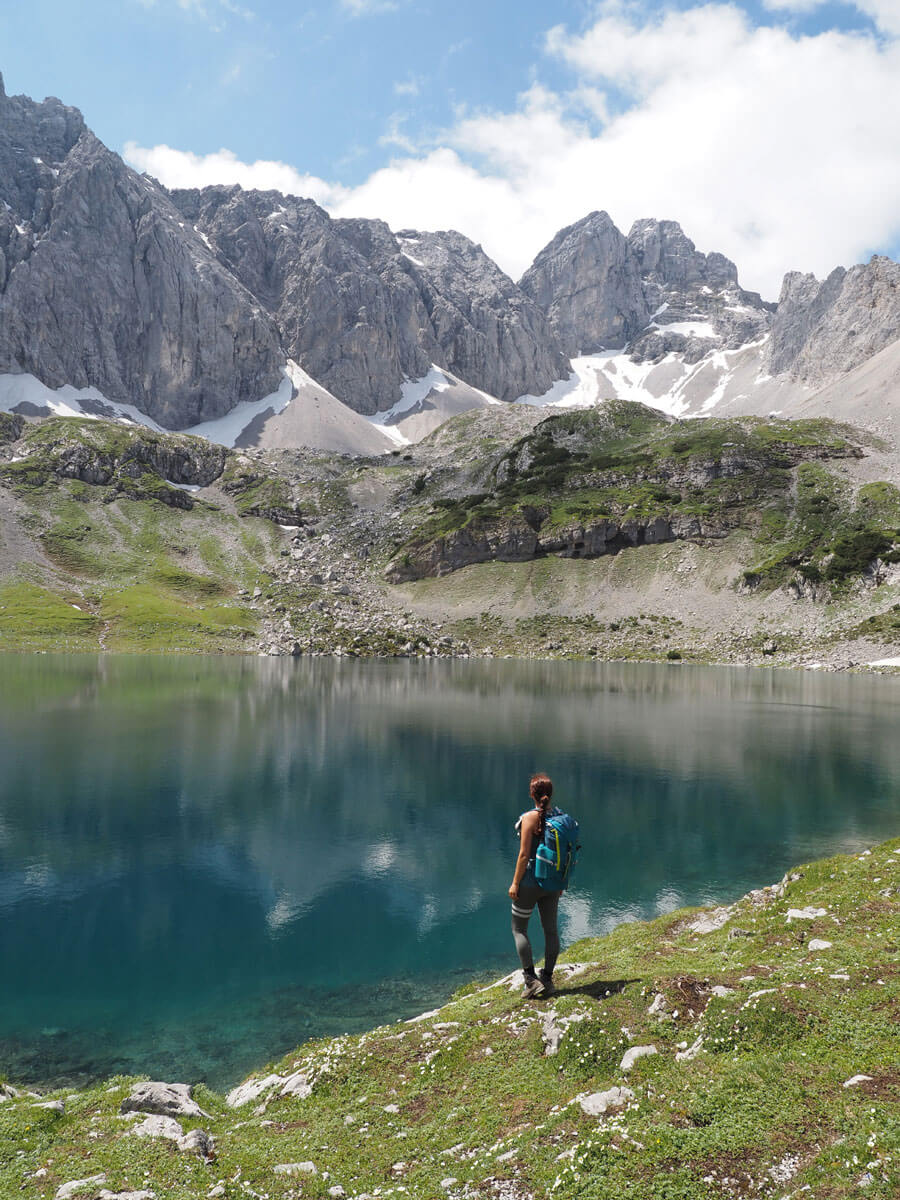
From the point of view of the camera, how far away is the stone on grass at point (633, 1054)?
1098 centimetres

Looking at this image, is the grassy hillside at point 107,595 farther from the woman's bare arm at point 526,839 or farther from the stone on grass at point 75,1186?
the stone on grass at point 75,1186

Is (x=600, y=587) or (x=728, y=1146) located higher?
(x=600, y=587)

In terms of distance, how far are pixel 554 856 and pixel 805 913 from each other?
9170 mm

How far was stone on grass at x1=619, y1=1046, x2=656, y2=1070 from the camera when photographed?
11.0 metres

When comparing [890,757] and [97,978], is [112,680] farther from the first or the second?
[890,757]

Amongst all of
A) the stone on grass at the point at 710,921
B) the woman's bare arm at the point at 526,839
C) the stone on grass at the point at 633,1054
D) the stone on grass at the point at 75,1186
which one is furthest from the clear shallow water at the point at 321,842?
the stone on grass at the point at 633,1054

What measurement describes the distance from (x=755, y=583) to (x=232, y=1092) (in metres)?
166

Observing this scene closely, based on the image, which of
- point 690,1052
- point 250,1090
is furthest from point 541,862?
point 250,1090

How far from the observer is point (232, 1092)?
14.7 metres

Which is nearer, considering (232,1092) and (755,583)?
(232,1092)

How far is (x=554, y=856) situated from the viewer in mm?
13516

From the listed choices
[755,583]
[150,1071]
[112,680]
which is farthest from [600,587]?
[150,1071]

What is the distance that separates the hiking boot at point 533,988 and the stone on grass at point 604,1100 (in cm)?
416

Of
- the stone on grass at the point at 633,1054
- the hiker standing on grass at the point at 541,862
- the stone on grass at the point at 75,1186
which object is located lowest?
the stone on grass at the point at 75,1186
